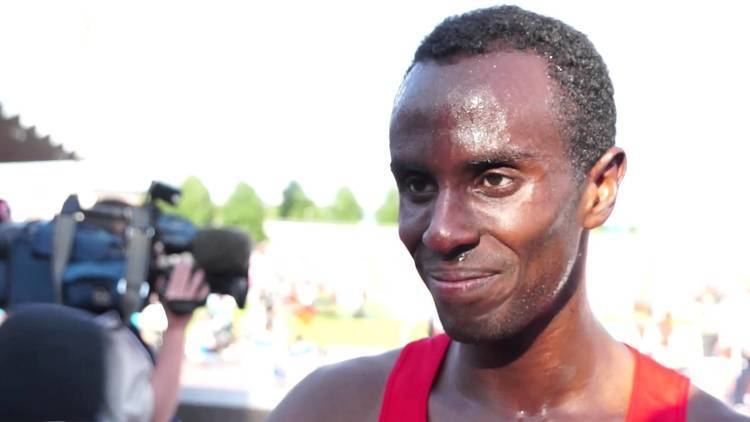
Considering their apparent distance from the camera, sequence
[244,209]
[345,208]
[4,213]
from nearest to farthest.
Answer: [4,213] < [244,209] < [345,208]

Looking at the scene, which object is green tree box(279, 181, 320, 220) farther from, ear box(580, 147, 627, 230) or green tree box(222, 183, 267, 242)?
ear box(580, 147, 627, 230)

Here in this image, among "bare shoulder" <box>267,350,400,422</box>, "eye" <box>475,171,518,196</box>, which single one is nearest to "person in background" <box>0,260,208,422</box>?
"bare shoulder" <box>267,350,400,422</box>

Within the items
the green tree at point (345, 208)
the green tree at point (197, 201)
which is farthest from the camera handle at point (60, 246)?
the green tree at point (345, 208)

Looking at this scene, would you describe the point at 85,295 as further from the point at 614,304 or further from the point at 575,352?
the point at 614,304

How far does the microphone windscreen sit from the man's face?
1225 mm

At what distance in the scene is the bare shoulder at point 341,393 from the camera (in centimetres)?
174

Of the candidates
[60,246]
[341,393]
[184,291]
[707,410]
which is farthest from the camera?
[184,291]

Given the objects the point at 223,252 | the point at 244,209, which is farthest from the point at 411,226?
the point at 244,209

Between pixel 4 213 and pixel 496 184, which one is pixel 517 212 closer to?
pixel 496 184

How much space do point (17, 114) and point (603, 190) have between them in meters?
17.2

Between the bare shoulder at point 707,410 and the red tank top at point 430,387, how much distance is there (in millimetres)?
17

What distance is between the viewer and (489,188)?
4.76 feet

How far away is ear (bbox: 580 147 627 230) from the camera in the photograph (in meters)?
1.53

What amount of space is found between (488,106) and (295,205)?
5519cm
